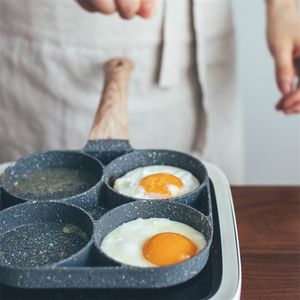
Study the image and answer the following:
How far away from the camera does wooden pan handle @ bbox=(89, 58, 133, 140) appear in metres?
1.08

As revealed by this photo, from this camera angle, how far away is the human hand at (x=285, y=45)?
1.28m

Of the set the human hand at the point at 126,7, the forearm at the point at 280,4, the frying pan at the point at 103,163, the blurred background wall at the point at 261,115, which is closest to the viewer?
the frying pan at the point at 103,163

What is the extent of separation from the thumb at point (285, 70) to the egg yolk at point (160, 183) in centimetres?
43

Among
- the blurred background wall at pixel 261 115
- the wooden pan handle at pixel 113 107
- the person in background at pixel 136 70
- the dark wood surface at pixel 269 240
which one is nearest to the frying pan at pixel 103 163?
the wooden pan handle at pixel 113 107

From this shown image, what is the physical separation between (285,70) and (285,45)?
0.22 feet

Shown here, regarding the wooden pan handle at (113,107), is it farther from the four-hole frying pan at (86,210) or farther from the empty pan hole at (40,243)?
the empty pan hole at (40,243)

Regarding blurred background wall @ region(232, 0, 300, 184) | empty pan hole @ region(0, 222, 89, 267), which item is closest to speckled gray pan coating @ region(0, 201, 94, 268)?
empty pan hole @ region(0, 222, 89, 267)

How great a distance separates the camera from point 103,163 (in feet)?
3.35

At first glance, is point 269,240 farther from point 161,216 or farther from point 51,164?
point 51,164

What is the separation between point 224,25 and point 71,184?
0.68 meters

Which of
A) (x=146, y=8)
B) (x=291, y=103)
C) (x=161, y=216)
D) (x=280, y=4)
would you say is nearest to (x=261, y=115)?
(x=280, y=4)

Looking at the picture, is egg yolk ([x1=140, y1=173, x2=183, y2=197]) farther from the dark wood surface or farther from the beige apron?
the beige apron

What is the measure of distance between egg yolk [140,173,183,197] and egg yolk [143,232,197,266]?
124mm

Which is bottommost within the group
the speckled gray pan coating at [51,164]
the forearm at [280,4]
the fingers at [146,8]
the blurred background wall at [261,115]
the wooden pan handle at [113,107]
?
the blurred background wall at [261,115]
